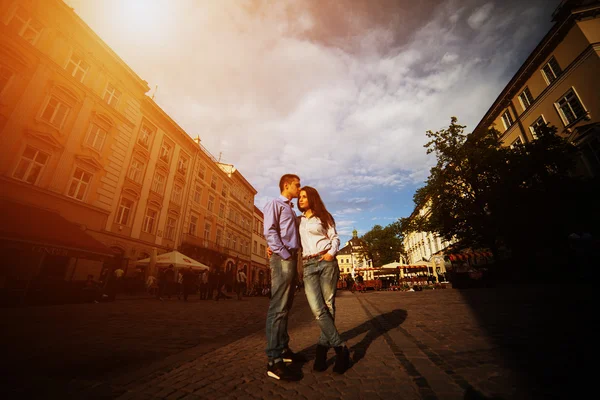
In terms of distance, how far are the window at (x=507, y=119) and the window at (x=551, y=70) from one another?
4.70 metres

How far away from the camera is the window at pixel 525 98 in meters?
21.0

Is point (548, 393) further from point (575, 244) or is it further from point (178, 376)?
point (575, 244)

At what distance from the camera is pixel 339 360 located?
232cm

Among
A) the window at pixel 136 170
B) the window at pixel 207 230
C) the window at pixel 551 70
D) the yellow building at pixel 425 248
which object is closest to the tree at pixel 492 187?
the window at pixel 551 70

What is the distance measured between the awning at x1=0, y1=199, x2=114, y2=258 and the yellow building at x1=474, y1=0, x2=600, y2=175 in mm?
26529

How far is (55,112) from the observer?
13336mm

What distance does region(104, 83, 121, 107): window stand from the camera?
16306 mm

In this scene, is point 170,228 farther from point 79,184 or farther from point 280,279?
point 280,279

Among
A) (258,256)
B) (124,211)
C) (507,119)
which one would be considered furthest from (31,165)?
(507,119)

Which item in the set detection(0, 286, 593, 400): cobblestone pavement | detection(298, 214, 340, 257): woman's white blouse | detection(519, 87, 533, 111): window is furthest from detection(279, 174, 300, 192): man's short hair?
detection(519, 87, 533, 111): window

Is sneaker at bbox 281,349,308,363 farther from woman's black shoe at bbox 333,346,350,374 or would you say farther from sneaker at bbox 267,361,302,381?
woman's black shoe at bbox 333,346,350,374

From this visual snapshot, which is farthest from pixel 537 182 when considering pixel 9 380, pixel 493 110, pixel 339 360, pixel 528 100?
pixel 9 380

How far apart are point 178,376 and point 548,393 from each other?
→ 2805 millimetres

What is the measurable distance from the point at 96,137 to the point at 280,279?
18249 mm
